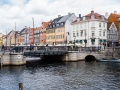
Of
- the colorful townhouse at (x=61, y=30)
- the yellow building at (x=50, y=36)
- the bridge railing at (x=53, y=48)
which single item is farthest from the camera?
the yellow building at (x=50, y=36)

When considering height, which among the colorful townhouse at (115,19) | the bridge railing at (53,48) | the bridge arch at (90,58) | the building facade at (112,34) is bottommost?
the bridge arch at (90,58)

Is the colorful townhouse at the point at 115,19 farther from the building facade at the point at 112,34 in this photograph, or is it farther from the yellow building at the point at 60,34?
the yellow building at the point at 60,34

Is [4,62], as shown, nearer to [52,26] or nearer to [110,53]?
[110,53]

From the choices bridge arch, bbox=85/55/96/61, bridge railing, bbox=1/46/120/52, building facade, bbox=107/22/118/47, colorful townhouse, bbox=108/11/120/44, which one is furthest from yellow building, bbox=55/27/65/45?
bridge railing, bbox=1/46/120/52

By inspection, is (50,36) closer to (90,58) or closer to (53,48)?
(90,58)

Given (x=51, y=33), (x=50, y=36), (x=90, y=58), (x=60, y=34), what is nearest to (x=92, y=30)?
(x=90, y=58)

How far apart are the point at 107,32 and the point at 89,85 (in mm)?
58038

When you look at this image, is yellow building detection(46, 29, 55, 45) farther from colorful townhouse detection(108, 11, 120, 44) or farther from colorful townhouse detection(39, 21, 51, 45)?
colorful townhouse detection(108, 11, 120, 44)

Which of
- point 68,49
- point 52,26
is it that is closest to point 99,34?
point 68,49

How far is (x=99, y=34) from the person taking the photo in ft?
255

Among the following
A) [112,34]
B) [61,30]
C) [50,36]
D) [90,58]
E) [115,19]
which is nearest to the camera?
[90,58]

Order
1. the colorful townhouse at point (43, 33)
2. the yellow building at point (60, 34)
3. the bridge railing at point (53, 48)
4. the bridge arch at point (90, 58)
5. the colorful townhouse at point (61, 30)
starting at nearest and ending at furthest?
1. the bridge railing at point (53, 48)
2. the bridge arch at point (90, 58)
3. the colorful townhouse at point (61, 30)
4. the yellow building at point (60, 34)
5. the colorful townhouse at point (43, 33)

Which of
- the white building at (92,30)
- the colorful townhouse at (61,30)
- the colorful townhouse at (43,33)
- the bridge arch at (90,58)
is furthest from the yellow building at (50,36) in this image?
the bridge arch at (90,58)

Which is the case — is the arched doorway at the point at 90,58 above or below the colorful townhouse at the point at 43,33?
below
